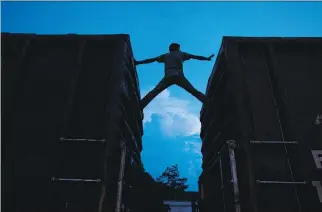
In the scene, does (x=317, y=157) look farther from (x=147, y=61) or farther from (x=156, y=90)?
(x=147, y=61)

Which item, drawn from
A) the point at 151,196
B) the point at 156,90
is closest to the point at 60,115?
the point at 156,90

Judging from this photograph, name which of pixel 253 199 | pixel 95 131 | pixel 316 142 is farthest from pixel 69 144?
pixel 316 142

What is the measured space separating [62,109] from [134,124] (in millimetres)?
1669

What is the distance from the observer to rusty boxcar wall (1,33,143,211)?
333 cm

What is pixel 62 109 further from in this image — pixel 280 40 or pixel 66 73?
pixel 280 40

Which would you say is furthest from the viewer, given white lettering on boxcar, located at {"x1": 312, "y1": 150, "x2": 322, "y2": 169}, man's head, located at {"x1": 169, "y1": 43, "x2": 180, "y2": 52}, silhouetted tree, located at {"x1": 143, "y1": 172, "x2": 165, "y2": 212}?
man's head, located at {"x1": 169, "y1": 43, "x2": 180, "y2": 52}

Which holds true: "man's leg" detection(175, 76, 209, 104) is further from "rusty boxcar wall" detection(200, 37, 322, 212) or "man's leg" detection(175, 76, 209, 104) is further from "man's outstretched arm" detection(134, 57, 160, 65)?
"man's outstretched arm" detection(134, 57, 160, 65)

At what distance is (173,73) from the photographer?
5.05 metres

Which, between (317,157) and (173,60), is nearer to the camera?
(317,157)

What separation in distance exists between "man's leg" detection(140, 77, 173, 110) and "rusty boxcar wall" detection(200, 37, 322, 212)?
1048 millimetres

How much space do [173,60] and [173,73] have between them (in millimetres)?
438

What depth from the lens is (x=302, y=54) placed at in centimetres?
445

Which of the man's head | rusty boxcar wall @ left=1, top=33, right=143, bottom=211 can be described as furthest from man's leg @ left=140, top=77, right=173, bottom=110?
the man's head

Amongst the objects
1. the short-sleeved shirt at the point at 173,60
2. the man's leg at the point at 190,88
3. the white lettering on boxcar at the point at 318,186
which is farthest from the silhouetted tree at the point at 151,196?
the white lettering on boxcar at the point at 318,186
